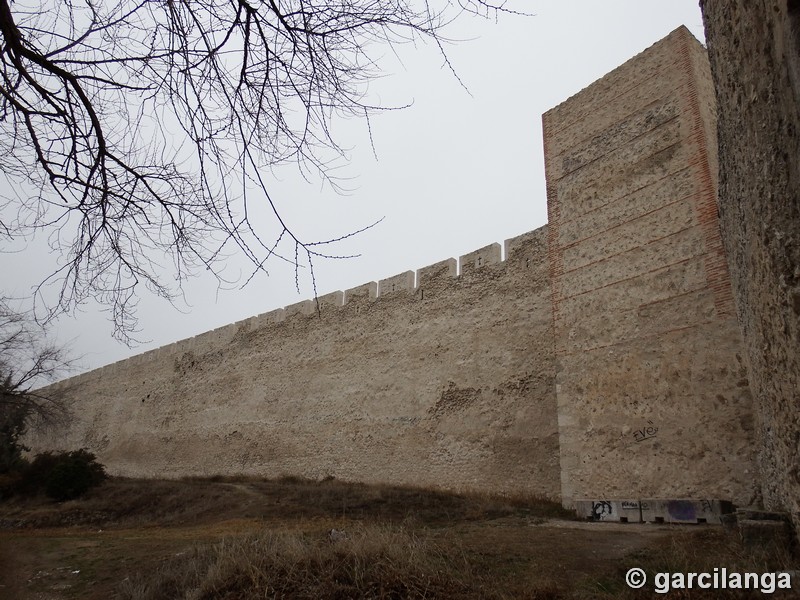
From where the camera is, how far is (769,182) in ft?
8.93

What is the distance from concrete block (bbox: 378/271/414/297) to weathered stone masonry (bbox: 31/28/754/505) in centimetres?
5

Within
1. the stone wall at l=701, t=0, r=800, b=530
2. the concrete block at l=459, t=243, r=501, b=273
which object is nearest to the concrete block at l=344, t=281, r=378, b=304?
the concrete block at l=459, t=243, r=501, b=273

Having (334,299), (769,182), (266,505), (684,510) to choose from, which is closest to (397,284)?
(334,299)

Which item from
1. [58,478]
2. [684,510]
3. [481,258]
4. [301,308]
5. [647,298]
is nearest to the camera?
[684,510]

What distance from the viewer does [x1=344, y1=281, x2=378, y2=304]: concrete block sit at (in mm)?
13500

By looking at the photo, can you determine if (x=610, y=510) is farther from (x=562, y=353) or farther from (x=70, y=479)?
(x=70, y=479)

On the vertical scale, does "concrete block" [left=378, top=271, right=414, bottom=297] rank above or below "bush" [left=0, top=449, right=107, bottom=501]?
above

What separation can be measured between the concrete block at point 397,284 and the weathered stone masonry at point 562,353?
0.05m

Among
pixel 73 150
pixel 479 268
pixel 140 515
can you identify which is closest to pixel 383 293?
pixel 479 268

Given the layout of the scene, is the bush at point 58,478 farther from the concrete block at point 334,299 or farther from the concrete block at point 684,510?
the concrete block at point 684,510

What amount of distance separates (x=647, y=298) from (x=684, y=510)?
2.53 m

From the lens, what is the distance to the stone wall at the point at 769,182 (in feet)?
7.72

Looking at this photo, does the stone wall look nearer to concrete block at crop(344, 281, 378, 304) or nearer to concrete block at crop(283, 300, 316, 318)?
concrete block at crop(344, 281, 378, 304)

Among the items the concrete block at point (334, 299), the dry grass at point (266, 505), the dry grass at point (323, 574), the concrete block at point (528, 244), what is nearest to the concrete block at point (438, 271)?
the concrete block at point (528, 244)
